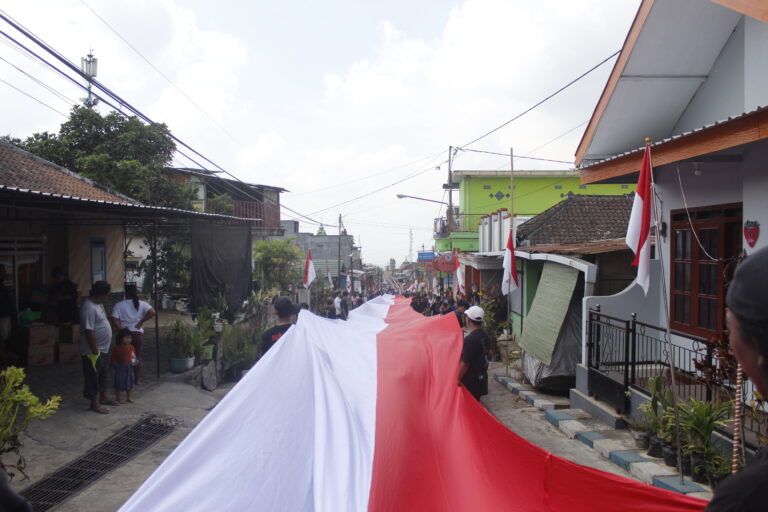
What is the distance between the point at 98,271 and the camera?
49.9 ft

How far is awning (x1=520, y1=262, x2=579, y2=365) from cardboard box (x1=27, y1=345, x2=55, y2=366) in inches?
352

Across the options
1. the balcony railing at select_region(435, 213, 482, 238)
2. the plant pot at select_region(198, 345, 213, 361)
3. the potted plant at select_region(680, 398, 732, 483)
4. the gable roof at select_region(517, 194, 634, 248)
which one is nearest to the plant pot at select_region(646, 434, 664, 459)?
the potted plant at select_region(680, 398, 732, 483)

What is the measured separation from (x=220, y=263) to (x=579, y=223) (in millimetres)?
10418

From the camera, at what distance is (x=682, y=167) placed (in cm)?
902

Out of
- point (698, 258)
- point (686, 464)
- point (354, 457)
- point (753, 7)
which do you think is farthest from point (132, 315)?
point (753, 7)

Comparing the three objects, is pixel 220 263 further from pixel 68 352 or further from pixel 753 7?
pixel 753 7

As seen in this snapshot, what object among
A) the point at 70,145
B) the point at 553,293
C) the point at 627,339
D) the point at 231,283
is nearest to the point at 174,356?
the point at 231,283

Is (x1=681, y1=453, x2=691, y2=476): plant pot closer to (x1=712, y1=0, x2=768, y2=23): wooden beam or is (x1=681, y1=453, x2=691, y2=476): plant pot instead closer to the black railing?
the black railing

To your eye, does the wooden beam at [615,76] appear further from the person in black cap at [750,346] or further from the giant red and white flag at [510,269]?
the person in black cap at [750,346]

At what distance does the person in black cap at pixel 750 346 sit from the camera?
1330 millimetres

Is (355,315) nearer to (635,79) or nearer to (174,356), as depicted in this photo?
(174,356)

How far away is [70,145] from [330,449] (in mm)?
20392

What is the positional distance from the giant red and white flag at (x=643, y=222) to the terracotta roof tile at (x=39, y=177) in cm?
934

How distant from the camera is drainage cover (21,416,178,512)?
5.63 m
